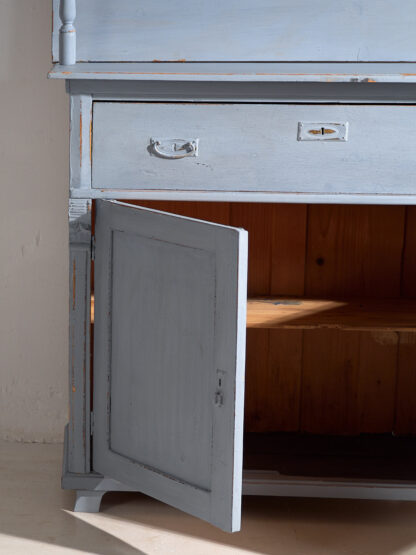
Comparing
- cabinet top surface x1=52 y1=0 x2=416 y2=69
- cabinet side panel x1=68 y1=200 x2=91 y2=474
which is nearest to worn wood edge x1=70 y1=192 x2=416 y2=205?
cabinet side panel x1=68 y1=200 x2=91 y2=474

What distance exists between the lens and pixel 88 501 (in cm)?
218

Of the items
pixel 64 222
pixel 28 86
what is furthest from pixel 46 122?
pixel 64 222

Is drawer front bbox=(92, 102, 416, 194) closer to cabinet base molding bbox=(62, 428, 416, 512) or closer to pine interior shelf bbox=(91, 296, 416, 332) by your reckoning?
pine interior shelf bbox=(91, 296, 416, 332)

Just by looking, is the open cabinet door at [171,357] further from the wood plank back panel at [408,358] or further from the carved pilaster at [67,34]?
the wood plank back panel at [408,358]

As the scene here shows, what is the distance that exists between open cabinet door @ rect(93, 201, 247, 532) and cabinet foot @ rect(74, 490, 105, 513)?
82 millimetres

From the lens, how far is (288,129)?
76.4 inches

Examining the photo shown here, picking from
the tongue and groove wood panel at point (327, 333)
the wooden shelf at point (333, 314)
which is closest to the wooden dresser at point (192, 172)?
the wooden shelf at point (333, 314)

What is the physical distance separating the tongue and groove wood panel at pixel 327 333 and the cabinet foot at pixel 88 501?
24.1 inches

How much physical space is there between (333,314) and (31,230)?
3.19 ft

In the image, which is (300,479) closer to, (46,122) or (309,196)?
(309,196)

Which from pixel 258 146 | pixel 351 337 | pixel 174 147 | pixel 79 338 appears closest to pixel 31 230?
pixel 79 338

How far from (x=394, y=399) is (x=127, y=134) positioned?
49.0 inches

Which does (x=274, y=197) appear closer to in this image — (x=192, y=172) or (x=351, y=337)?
(x=192, y=172)

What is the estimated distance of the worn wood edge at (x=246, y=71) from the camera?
6.20 ft
